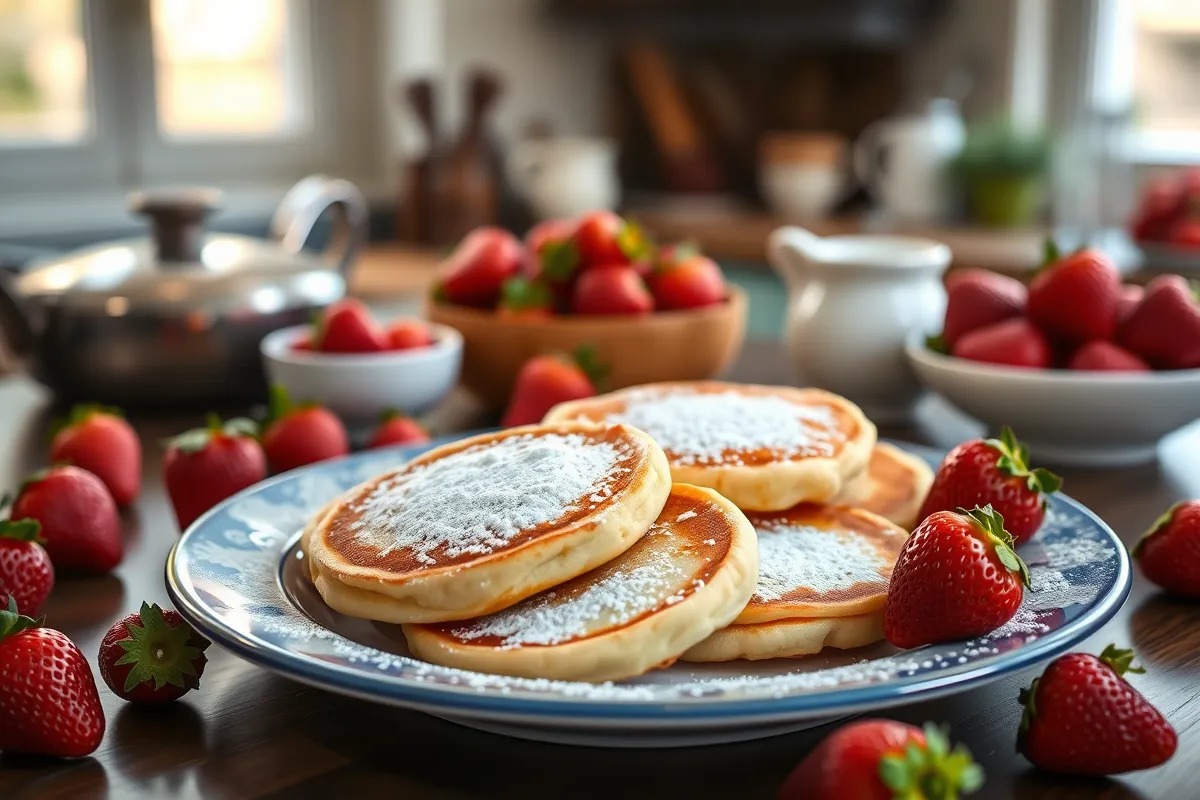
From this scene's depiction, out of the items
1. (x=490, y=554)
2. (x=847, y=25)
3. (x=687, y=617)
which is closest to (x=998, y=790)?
(x=687, y=617)

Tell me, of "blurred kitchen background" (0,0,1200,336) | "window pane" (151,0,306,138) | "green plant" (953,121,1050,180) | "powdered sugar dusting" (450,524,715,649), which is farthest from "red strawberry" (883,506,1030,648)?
"window pane" (151,0,306,138)

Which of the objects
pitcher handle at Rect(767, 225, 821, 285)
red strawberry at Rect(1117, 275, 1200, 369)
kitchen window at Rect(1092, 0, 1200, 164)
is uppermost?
kitchen window at Rect(1092, 0, 1200, 164)

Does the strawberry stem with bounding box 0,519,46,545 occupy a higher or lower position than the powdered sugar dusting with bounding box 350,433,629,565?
lower

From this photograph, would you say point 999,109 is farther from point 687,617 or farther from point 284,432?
point 687,617

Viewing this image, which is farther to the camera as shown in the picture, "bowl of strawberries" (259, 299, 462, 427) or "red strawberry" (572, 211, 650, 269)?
"red strawberry" (572, 211, 650, 269)

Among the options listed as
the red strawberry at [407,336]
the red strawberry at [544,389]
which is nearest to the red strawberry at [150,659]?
the red strawberry at [544,389]

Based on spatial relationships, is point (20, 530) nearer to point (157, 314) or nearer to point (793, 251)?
point (157, 314)

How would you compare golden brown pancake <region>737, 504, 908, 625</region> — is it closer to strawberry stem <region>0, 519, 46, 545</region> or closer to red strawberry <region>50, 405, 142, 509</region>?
strawberry stem <region>0, 519, 46, 545</region>
